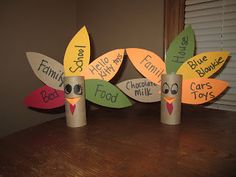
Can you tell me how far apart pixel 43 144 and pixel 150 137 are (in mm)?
353

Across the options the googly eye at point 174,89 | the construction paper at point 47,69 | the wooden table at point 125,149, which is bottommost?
the wooden table at point 125,149

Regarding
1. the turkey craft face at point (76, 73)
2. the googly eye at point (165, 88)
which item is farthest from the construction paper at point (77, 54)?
the googly eye at point (165, 88)

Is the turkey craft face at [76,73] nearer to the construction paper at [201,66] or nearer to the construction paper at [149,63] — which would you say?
the construction paper at [149,63]

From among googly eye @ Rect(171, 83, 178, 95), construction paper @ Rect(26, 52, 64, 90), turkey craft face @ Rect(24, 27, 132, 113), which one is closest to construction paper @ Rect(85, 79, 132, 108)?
turkey craft face @ Rect(24, 27, 132, 113)

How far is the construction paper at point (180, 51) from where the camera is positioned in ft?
2.86

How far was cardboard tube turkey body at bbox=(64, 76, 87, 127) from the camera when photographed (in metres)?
0.74

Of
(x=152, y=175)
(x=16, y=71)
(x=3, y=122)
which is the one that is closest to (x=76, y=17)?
(x=16, y=71)

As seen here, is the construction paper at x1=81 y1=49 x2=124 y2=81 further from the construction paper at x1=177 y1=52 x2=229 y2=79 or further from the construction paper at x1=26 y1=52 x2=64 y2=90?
the construction paper at x1=177 y1=52 x2=229 y2=79

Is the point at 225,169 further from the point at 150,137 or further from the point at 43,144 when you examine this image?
the point at 43,144

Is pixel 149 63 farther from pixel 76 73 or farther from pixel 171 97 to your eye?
pixel 76 73

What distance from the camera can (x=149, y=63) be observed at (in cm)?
88

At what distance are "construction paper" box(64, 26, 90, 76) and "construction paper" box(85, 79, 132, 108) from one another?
72mm

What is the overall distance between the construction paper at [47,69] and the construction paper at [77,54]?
0.04 m

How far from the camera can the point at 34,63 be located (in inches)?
31.2
